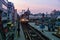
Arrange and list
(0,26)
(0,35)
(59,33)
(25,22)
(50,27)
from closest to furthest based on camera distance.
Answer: (0,26)
(0,35)
(59,33)
(25,22)
(50,27)

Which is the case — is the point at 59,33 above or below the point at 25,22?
below

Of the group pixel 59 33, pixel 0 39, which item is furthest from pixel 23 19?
pixel 0 39

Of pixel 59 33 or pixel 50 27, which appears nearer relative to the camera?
pixel 59 33

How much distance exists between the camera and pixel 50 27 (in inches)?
1253

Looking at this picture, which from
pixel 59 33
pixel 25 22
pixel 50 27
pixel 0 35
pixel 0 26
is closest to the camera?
pixel 0 26

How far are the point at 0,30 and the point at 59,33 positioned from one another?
1893 centimetres

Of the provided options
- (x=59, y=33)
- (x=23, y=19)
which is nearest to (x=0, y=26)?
(x=59, y=33)

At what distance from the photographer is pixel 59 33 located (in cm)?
2297

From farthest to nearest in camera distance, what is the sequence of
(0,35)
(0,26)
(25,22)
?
(25,22) → (0,35) → (0,26)

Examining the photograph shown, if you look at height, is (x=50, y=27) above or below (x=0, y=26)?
below

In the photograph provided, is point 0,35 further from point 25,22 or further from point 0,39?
point 25,22

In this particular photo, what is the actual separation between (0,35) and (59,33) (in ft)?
60.8

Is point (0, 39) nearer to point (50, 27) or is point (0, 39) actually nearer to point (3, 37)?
point (3, 37)

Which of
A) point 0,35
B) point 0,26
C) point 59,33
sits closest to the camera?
point 0,26
